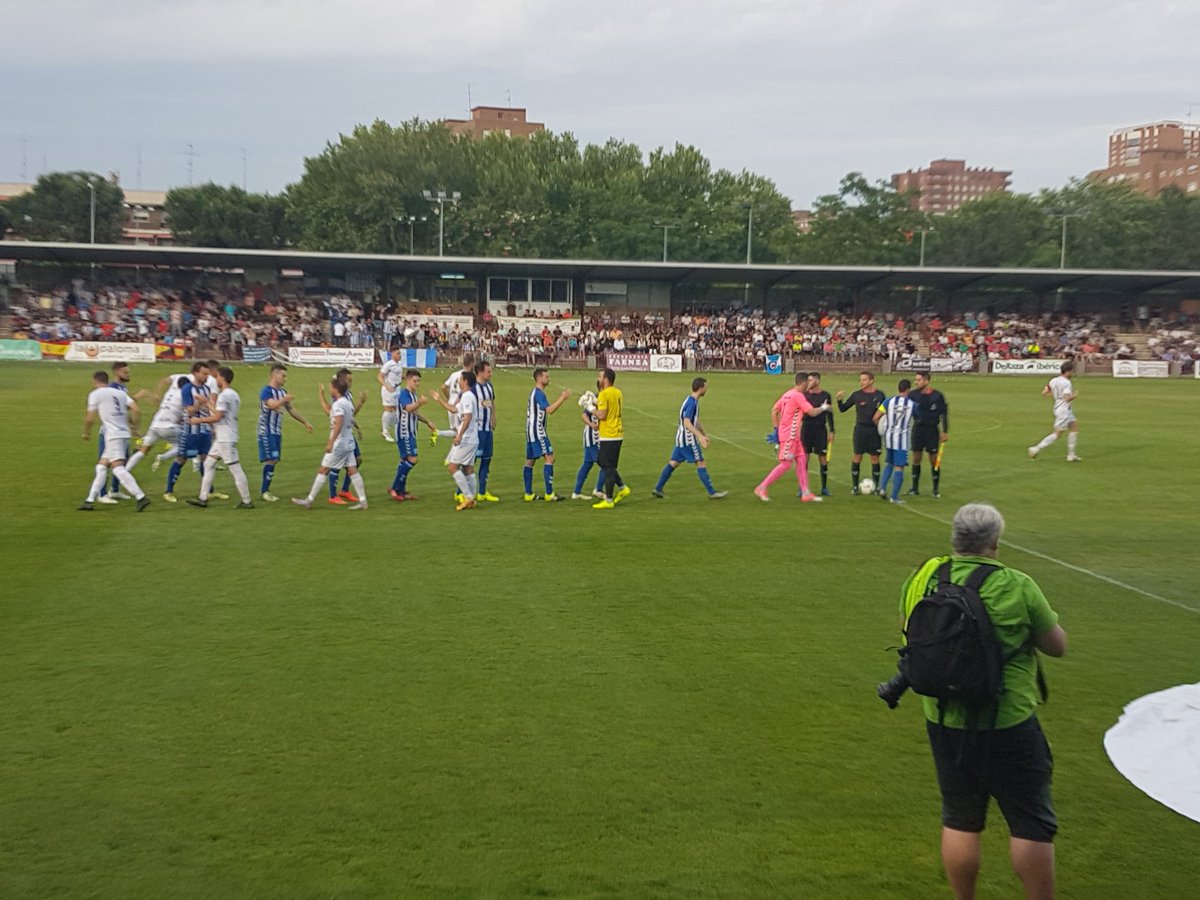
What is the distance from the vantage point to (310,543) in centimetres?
1291

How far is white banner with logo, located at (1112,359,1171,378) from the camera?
57781 mm

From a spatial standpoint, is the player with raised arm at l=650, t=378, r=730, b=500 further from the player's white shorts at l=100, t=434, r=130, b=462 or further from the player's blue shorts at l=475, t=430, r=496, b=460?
the player's white shorts at l=100, t=434, r=130, b=462

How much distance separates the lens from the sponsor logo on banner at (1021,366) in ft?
191

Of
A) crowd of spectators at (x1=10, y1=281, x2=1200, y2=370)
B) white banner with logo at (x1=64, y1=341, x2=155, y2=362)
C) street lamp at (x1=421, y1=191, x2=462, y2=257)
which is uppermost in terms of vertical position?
street lamp at (x1=421, y1=191, x2=462, y2=257)

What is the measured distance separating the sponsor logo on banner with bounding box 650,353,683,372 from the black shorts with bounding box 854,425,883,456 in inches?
1545

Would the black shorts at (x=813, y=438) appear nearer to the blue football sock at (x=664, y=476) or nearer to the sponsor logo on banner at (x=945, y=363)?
the blue football sock at (x=664, y=476)

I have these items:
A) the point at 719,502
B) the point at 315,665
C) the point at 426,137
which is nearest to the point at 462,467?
the point at 719,502

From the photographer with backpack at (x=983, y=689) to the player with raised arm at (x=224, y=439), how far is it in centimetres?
1198

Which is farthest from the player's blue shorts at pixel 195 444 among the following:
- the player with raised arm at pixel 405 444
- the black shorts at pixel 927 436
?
the black shorts at pixel 927 436

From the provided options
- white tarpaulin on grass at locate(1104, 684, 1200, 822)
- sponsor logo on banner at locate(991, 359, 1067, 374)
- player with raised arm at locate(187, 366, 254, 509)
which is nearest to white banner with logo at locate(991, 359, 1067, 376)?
sponsor logo on banner at locate(991, 359, 1067, 374)

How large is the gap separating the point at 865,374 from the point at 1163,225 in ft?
301

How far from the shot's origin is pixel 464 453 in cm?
1511

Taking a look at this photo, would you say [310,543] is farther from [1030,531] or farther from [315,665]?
[1030,531]

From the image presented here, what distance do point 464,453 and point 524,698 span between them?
778 cm
